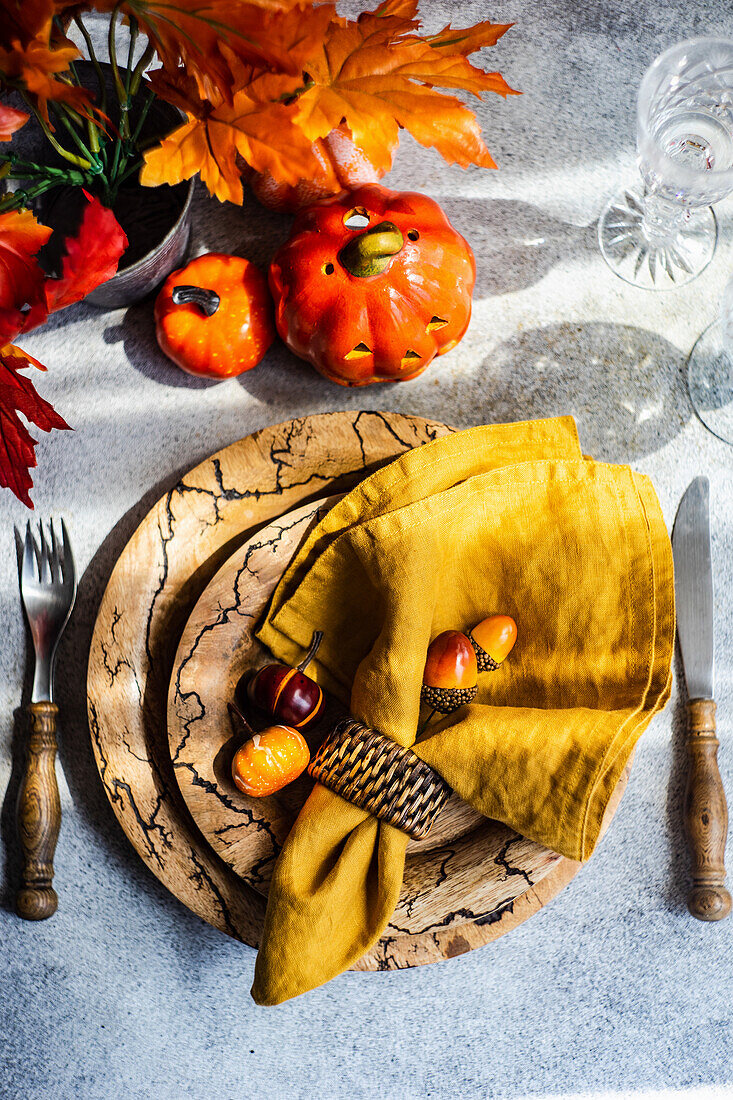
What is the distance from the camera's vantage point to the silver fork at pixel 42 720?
0.62 m

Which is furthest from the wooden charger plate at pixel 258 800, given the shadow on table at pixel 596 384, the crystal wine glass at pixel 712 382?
the crystal wine glass at pixel 712 382

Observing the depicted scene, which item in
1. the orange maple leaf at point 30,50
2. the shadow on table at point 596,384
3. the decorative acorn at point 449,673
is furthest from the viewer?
the shadow on table at point 596,384

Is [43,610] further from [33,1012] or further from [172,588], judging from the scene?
[33,1012]

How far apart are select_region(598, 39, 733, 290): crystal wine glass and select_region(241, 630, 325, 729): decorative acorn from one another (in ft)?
1.48

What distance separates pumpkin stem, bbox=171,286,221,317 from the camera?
1.91 feet

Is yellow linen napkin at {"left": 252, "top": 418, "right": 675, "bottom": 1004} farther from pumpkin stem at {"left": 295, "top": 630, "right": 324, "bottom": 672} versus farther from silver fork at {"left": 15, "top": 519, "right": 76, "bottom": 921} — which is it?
silver fork at {"left": 15, "top": 519, "right": 76, "bottom": 921}

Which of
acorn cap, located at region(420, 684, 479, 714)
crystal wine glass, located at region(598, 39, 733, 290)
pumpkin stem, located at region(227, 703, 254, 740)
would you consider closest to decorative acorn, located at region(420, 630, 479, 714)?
acorn cap, located at region(420, 684, 479, 714)

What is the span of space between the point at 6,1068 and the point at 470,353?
2.32ft

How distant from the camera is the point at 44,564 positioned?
66cm

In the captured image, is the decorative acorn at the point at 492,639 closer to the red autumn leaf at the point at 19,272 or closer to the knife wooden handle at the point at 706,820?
the knife wooden handle at the point at 706,820

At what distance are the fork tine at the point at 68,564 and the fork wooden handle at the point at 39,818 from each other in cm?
10

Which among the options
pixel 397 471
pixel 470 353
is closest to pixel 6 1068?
pixel 397 471

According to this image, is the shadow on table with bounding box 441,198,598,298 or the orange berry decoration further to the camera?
the shadow on table with bounding box 441,198,598,298

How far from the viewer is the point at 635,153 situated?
72 centimetres
